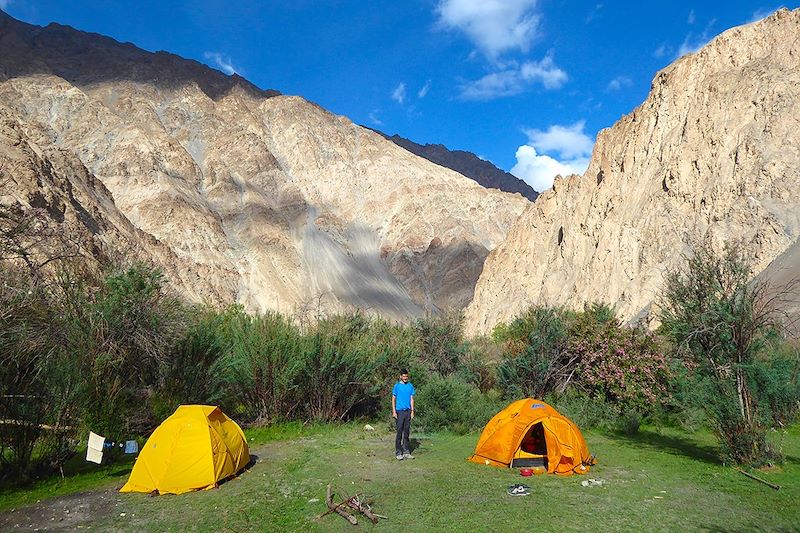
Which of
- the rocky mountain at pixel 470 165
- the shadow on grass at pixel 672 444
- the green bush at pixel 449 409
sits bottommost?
the shadow on grass at pixel 672 444

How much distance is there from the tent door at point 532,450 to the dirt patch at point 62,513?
6.67 m

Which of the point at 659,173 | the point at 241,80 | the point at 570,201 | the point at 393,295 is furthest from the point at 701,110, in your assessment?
the point at 241,80

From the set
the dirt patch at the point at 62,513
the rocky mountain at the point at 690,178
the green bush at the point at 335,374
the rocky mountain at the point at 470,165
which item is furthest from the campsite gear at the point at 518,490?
the rocky mountain at the point at 470,165

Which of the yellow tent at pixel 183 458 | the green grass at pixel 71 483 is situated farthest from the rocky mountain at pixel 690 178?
the green grass at pixel 71 483

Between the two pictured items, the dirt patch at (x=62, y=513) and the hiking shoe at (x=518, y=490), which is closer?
the dirt patch at (x=62, y=513)

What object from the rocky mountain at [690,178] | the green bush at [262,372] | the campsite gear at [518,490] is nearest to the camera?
the campsite gear at [518,490]

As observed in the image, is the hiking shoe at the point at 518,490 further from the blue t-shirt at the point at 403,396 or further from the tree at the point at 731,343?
the tree at the point at 731,343

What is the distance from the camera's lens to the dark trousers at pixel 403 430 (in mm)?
10984

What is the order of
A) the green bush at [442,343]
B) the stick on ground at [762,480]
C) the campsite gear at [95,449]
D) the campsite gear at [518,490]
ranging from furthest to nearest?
1. the green bush at [442,343]
2. the campsite gear at [95,449]
3. the campsite gear at [518,490]
4. the stick on ground at [762,480]

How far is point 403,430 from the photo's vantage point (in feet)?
36.7

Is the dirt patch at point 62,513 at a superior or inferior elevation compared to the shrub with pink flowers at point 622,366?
inferior

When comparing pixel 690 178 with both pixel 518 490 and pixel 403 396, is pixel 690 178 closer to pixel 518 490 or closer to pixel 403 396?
pixel 403 396

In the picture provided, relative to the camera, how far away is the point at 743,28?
46.1 meters

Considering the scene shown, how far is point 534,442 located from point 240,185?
76586mm
